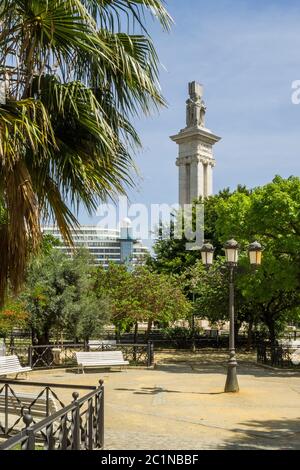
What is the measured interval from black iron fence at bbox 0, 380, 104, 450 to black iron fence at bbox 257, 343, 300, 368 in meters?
15.1

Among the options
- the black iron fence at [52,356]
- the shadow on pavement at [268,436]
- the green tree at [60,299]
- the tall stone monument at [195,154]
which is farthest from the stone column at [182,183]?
the shadow on pavement at [268,436]

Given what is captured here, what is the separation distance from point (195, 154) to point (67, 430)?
6038 centimetres

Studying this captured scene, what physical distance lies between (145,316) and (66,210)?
2077cm

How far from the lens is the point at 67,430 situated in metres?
6.29

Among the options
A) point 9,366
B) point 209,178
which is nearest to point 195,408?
point 9,366

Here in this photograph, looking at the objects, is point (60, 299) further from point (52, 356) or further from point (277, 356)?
point (277, 356)

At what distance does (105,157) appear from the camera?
6.96m

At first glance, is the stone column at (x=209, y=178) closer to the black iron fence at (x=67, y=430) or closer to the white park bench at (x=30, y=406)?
the white park bench at (x=30, y=406)

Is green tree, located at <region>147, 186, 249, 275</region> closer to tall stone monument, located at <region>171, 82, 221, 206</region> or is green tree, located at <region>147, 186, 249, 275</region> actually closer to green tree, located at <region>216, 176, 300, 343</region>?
green tree, located at <region>216, 176, 300, 343</region>

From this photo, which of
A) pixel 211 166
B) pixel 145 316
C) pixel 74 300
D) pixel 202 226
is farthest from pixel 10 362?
pixel 211 166

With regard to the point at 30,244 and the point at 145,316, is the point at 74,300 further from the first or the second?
the point at 30,244

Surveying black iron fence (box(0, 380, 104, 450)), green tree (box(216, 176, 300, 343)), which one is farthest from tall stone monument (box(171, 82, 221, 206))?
black iron fence (box(0, 380, 104, 450))

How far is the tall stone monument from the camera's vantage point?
2589 inches

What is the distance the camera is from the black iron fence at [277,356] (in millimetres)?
23047
